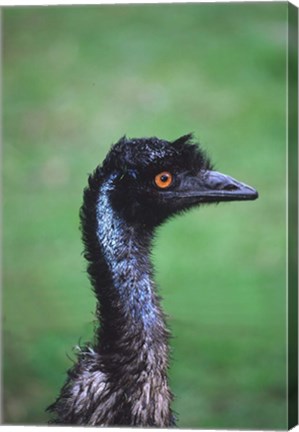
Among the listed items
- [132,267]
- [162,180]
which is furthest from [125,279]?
[162,180]

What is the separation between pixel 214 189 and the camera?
16.1 feet

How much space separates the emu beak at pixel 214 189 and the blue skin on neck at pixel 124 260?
0.94 ft

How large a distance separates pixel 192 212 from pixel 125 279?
1.43 ft

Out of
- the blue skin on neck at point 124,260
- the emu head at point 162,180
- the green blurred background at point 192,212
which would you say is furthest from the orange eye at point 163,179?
the green blurred background at point 192,212

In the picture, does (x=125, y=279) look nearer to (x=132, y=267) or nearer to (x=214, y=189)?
(x=132, y=267)

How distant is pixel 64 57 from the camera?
5.46 metres

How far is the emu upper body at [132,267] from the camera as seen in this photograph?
193 inches

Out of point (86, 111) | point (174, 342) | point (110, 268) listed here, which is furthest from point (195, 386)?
point (86, 111)

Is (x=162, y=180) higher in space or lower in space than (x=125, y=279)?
higher

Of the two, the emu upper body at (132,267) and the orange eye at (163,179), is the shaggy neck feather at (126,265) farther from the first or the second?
the orange eye at (163,179)

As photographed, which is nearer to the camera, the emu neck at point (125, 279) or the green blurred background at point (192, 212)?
the emu neck at point (125, 279)

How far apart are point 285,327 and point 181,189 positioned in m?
0.81

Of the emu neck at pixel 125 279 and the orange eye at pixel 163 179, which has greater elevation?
the orange eye at pixel 163 179

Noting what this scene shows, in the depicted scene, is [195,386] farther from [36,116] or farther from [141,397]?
[36,116]
